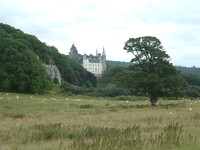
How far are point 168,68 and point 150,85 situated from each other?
8.43 ft

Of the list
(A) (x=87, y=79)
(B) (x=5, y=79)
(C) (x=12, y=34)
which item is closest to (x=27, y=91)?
(B) (x=5, y=79)

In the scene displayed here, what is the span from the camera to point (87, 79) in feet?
424

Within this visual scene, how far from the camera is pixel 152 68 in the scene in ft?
117

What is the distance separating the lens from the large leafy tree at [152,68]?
3431cm

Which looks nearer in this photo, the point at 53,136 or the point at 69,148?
the point at 69,148

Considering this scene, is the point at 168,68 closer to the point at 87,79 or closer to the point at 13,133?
the point at 13,133

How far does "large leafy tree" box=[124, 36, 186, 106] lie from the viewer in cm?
3431

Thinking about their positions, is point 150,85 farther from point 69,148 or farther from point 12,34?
point 12,34

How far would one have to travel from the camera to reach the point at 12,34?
251 feet

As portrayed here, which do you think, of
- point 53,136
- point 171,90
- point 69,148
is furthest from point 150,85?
point 69,148

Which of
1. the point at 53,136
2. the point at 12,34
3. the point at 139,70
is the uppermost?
the point at 12,34

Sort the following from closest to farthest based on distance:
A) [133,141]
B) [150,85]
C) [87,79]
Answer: [133,141] < [150,85] < [87,79]

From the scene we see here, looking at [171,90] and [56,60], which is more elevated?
[56,60]

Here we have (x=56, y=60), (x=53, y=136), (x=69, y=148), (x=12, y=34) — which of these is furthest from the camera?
(x=56, y=60)
